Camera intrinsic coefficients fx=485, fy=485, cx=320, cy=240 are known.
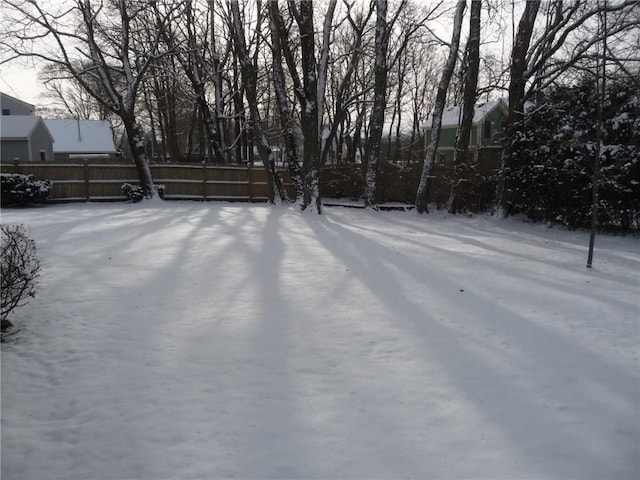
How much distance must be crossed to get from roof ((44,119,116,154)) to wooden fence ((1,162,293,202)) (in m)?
23.7

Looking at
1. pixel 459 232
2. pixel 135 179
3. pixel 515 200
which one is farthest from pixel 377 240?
pixel 135 179

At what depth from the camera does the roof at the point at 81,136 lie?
127ft

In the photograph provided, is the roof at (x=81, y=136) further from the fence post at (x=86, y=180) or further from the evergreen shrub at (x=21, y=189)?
the evergreen shrub at (x=21, y=189)

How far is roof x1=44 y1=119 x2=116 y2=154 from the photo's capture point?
38.6m

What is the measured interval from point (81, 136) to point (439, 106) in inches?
1338

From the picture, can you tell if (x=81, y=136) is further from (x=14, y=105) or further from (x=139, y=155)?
(x=139, y=155)

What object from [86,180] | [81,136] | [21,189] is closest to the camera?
[21,189]

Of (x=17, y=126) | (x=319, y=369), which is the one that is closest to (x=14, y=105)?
(x=17, y=126)

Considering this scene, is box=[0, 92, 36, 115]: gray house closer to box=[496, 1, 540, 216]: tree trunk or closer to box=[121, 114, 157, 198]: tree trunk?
box=[121, 114, 157, 198]: tree trunk

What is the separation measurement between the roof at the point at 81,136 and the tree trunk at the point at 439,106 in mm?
30690

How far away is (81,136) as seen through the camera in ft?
130

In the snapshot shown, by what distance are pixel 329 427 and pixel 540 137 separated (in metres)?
12.0

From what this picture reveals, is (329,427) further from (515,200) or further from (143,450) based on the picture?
(515,200)

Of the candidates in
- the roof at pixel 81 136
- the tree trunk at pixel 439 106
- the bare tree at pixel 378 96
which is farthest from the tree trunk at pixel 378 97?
the roof at pixel 81 136
